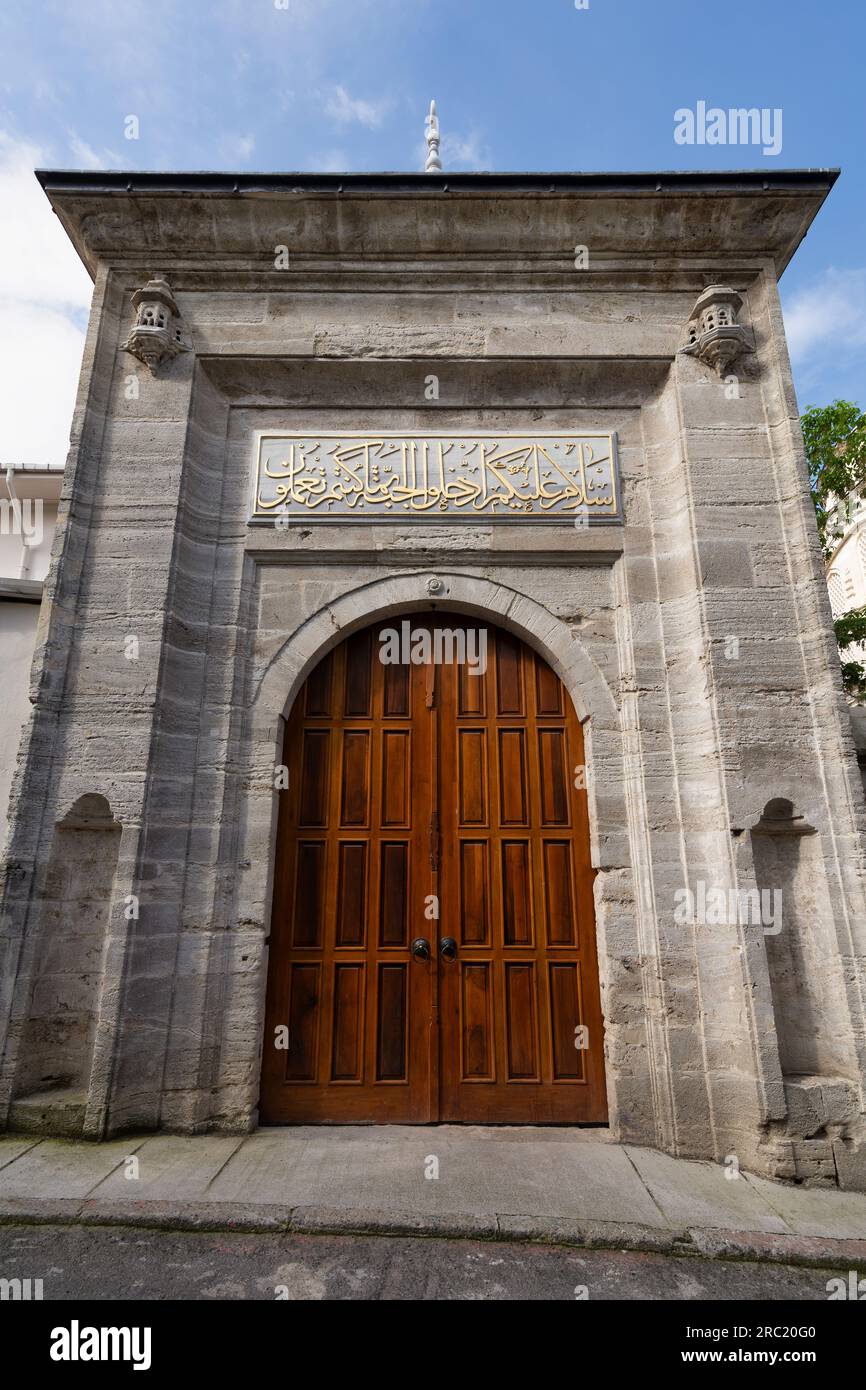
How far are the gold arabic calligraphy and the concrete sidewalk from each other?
3709 mm

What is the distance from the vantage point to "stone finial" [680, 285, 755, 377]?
4.46 meters

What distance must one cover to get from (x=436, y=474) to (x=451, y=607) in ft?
3.10

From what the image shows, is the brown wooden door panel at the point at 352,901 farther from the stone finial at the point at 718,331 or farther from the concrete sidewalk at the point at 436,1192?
the stone finial at the point at 718,331

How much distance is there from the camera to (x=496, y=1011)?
Answer: 3918mm

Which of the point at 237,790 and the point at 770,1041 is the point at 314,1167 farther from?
the point at 770,1041

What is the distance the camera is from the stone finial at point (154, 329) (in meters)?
4.51

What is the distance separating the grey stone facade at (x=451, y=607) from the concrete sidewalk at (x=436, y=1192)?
21 centimetres

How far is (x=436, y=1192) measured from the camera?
2977 mm

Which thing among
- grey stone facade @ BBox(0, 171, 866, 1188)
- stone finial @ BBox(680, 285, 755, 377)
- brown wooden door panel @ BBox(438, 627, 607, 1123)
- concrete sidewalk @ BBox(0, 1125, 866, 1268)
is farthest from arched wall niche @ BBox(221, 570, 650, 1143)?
stone finial @ BBox(680, 285, 755, 377)

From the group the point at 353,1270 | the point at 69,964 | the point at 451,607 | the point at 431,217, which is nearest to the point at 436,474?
the point at 451,607

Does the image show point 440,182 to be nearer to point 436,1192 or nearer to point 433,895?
point 433,895

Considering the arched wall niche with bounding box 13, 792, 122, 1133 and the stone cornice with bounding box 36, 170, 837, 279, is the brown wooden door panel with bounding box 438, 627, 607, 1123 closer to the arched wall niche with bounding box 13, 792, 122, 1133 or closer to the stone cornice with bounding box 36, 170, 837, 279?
the arched wall niche with bounding box 13, 792, 122, 1133

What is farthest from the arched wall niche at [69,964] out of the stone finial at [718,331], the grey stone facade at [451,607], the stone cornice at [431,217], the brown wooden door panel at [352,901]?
the stone finial at [718,331]
